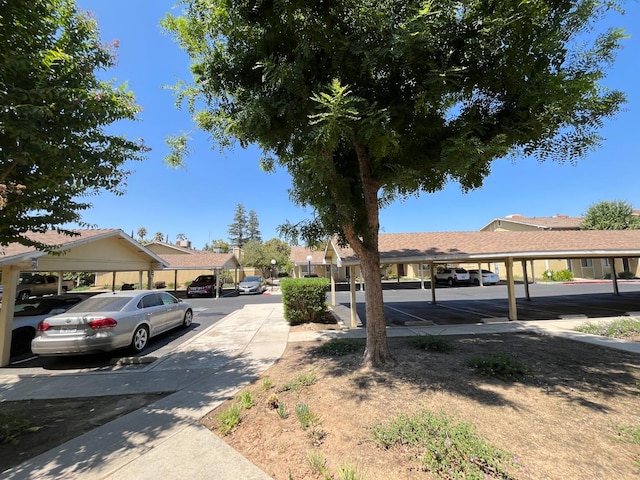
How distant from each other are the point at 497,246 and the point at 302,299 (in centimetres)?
795

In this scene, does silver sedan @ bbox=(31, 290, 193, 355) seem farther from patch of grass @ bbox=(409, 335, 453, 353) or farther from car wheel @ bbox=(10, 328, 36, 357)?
patch of grass @ bbox=(409, 335, 453, 353)

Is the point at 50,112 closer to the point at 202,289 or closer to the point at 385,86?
the point at 385,86

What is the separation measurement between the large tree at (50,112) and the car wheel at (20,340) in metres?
5.32

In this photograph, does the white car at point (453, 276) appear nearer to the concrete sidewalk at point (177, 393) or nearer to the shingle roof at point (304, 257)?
the shingle roof at point (304, 257)

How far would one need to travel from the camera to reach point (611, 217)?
33406 millimetres

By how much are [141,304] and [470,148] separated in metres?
8.54

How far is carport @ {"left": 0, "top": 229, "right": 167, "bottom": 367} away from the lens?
721 cm

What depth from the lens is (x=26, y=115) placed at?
129 inches

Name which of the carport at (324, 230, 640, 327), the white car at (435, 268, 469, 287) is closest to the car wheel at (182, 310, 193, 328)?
the carport at (324, 230, 640, 327)

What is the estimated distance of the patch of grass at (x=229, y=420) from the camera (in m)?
3.84

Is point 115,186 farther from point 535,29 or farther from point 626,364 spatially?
point 626,364

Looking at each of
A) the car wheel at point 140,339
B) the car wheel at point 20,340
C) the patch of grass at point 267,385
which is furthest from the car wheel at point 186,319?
the patch of grass at point 267,385

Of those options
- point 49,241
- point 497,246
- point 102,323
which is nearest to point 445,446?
point 102,323

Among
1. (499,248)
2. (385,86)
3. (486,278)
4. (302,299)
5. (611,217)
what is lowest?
(302,299)
